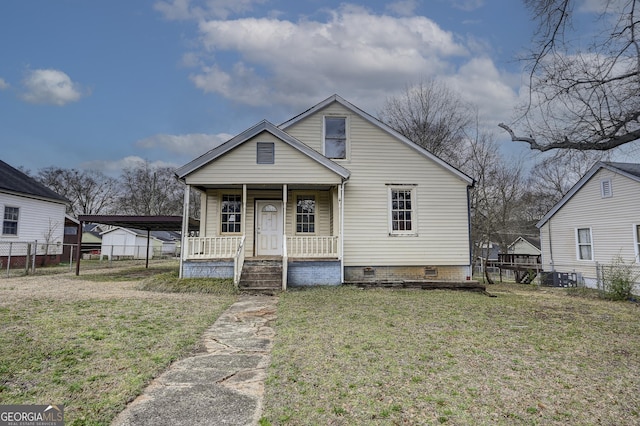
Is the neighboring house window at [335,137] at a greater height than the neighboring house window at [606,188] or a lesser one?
greater

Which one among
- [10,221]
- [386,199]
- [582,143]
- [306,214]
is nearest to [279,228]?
[306,214]

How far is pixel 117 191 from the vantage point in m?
49.4

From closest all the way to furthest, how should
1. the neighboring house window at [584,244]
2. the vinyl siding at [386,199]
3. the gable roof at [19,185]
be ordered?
1. the vinyl siding at [386,199]
2. the neighboring house window at [584,244]
3. the gable roof at [19,185]

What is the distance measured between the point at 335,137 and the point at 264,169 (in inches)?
126

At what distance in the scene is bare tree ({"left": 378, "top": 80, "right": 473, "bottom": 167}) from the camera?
24.1 m

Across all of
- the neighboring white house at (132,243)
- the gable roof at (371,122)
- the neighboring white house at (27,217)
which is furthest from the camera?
the neighboring white house at (132,243)

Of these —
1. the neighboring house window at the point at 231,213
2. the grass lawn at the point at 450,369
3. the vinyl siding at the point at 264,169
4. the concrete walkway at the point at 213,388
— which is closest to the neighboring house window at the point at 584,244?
the grass lawn at the point at 450,369

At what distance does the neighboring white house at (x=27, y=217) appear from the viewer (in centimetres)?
1793

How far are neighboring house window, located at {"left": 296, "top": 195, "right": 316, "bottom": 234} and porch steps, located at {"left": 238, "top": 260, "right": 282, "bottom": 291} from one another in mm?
2104

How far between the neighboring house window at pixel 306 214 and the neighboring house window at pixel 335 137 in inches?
74.8

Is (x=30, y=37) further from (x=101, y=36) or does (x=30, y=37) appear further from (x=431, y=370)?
(x=431, y=370)

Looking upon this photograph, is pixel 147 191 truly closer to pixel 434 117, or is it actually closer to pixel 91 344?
pixel 434 117

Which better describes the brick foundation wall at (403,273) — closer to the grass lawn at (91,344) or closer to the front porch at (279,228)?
the front porch at (279,228)

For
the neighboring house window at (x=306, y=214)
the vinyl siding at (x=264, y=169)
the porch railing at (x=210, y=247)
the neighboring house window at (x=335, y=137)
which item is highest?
the neighboring house window at (x=335, y=137)
